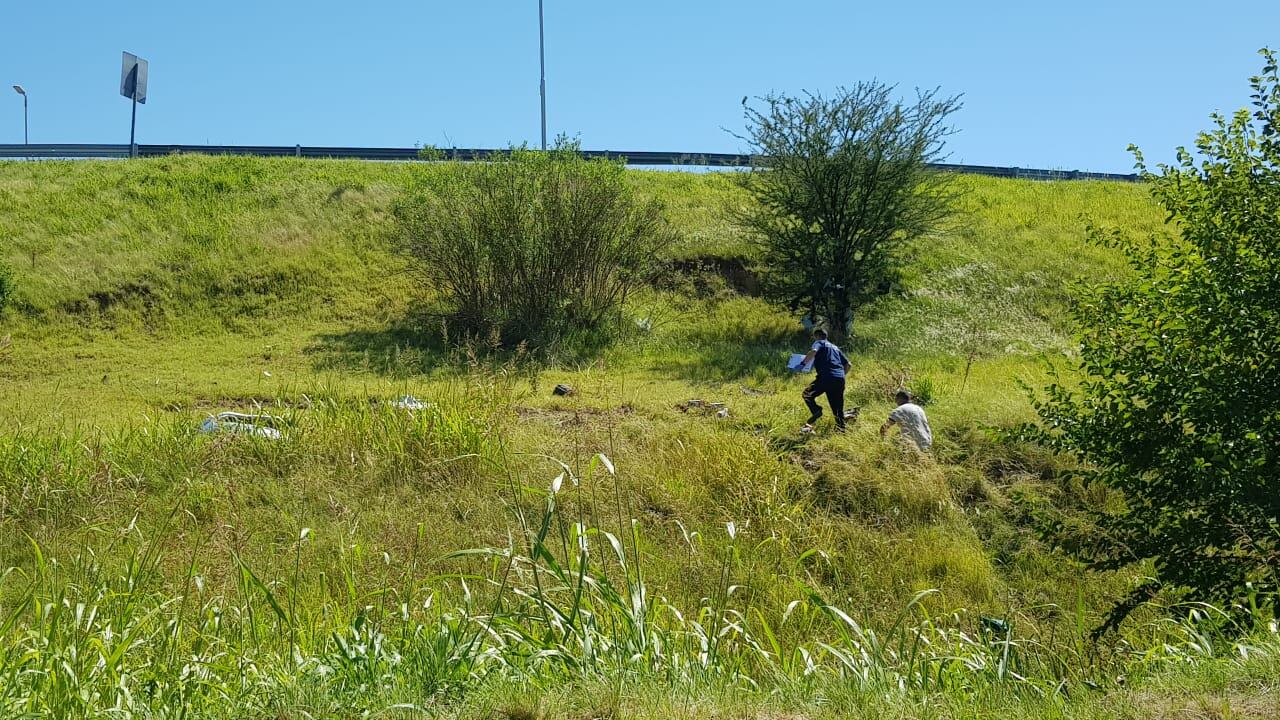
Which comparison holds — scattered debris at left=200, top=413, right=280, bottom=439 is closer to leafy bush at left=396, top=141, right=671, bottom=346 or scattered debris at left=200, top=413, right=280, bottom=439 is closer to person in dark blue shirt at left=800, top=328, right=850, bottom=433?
person in dark blue shirt at left=800, top=328, right=850, bottom=433

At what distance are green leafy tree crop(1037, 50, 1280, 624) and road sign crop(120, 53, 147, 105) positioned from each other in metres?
30.5

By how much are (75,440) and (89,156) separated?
2692cm

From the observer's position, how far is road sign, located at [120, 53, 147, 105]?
30.1 metres

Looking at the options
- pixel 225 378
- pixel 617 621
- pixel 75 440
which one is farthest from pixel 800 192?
pixel 617 621

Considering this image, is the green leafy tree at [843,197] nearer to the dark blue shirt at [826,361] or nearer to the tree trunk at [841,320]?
the tree trunk at [841,320]

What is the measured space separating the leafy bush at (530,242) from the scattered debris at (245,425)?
8.09 meters

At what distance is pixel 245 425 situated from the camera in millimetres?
10633

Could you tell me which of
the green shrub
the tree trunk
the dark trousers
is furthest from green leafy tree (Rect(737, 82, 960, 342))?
the green shrub

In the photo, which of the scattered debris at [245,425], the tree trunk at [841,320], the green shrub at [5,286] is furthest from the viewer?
the green shrub at [5,286]

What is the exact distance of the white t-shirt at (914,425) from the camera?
11.2 m

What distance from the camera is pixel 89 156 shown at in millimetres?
32062

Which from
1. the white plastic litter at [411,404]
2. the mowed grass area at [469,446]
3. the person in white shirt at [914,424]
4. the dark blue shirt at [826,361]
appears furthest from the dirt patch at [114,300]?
the person in white shirt at [914,424]

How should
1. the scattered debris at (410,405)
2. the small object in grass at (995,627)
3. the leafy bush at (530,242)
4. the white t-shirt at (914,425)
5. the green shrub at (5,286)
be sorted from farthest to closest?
1. the green shrub at (5,286)
2. the leafy bush at (530,242)
3. the white t-shirt at (914,425)
4. the scattered debris at (410,405)
5. the small object in grass at (995,627)

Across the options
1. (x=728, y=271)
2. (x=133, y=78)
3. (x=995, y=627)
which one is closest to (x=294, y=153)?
(x=133, y=78)
